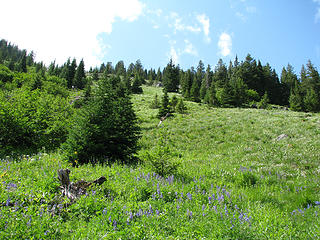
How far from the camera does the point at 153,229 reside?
A: 302 cm

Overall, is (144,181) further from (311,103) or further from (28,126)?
(311,103)

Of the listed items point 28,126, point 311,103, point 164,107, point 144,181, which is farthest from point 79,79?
point 311,103

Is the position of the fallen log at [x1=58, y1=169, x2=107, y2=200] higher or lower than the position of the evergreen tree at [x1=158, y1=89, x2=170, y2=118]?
lower

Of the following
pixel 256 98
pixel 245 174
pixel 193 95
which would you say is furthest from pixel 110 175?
pixel 256 98

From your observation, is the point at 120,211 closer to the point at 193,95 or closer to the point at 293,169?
the point at 293,169

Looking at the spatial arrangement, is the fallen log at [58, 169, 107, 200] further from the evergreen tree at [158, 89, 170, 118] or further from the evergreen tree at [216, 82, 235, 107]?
the evergreen tree at [216, 82, 235, 107]

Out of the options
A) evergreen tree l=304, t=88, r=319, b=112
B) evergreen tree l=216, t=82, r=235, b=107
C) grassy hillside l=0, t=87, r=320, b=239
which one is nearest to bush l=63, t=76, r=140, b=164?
grassy hillside l=0, t=87, r=320, b=239

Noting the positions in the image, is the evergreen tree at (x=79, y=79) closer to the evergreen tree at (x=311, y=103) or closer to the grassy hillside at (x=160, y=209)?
the grassy hillside at (x=160, y=209)

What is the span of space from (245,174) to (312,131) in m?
11.9

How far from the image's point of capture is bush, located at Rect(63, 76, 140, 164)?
865 centimetres

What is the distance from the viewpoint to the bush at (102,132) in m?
8.65

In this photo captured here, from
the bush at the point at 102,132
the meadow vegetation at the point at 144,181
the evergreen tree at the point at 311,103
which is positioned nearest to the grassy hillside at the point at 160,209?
the meadow vegetation at the point at 144,181

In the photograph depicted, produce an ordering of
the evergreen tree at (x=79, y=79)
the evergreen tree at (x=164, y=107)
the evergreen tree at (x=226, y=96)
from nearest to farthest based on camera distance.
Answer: the evergreen tree at (x=164, y=107) → the evergreen tree at (x=226, y=96) → the evergreen tree at (x=79, y=79)

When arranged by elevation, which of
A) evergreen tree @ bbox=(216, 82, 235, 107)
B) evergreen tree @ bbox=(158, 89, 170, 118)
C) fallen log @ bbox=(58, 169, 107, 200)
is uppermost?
evergreen tree @ bbox=(216, 82, 235, 107)
